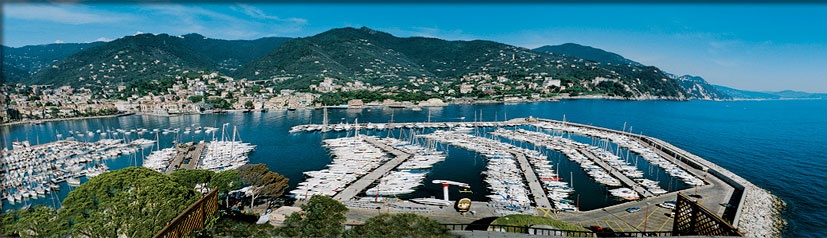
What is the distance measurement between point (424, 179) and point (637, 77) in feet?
305

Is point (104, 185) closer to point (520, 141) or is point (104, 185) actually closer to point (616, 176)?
point (616, 176)

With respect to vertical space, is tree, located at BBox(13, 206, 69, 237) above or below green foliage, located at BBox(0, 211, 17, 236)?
above

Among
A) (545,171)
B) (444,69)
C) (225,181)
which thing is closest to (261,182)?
(225,181)

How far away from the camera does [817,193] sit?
14.0 m

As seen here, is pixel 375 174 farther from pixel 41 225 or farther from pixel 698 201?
pixel 698 201

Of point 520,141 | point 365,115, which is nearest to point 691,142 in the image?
point 520,141

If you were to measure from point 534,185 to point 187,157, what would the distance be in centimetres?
1701

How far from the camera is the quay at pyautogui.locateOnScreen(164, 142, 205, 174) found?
17.3 meters

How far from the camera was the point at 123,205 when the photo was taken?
15.4ft

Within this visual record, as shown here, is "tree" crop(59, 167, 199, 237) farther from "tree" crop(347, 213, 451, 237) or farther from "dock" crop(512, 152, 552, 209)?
"dock" crop(512, 152, 552, 209)

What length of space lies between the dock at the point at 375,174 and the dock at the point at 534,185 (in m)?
5.50

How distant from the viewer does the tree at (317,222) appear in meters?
4.87

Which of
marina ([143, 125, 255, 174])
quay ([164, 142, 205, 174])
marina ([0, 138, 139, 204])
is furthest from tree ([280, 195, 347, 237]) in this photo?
quay ([164, 142, 205, 174])

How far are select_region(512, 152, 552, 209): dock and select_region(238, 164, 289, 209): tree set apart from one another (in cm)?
815
